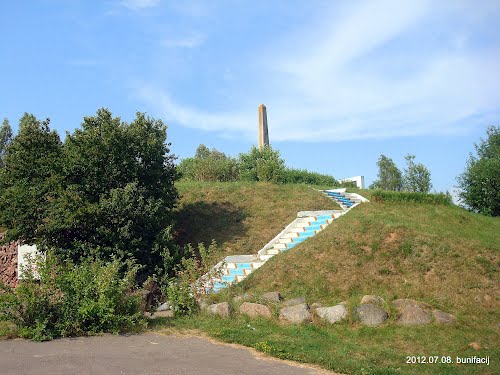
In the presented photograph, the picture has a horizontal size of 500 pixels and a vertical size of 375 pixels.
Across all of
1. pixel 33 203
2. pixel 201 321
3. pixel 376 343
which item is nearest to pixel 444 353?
pixel 376 343

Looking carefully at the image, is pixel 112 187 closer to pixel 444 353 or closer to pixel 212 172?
pixel 444 353

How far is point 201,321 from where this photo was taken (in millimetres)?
9508

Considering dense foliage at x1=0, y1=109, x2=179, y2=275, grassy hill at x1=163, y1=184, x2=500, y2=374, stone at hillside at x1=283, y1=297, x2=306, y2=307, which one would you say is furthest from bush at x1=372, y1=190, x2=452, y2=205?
stone at hillside at x1=283, y1=297, x2=306, y2=307

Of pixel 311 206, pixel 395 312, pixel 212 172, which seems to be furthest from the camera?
pixel 212 172

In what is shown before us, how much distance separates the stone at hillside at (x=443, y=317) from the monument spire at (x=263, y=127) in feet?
96.1

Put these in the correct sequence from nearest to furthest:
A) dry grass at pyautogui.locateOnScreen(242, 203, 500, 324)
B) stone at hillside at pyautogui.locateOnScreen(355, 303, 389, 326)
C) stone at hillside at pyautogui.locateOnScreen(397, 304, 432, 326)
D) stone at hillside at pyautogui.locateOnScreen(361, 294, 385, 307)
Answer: stone at hillside at pyautogui.locateOnScreen(397, 304, 432, 326) < stone at hillside at pyautogui.locateOnScreen(355, 303, 389, 326) < stone at hillside at pyautogui.locateOnScreen(361, 294, 385, 307) < dry grass at pyautogui.locateOnScreen(242, 203, 500, 324)

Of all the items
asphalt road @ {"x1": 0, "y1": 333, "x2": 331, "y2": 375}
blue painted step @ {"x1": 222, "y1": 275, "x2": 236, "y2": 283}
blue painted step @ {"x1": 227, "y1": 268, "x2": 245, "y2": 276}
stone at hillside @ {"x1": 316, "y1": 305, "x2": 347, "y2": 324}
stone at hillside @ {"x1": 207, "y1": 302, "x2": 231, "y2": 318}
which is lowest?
asphalt road @ {"x1": 0, "y1": 333, "x2": 331, "y2": 375}

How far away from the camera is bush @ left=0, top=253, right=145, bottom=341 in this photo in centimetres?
847

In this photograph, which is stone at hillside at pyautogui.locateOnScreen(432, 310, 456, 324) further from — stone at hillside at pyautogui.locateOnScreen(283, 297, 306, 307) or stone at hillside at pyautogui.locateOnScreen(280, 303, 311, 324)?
stone at hillside at pyautogui.locateOnScreen(283, 297, 306, 307)

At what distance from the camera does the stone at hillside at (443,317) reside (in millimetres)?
9109

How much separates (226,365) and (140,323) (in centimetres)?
259

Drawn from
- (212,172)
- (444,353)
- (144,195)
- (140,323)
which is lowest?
(444,353)

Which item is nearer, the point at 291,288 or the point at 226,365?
the point at 226,365

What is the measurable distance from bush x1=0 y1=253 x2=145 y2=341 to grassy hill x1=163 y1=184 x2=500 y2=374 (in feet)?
4.14
